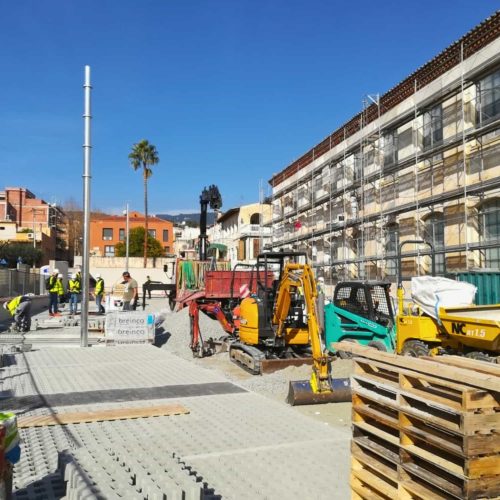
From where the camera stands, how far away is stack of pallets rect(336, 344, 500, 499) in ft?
10.7

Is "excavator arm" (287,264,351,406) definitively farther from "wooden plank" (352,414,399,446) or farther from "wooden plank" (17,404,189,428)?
"wooden plank" (352,414,399,446)

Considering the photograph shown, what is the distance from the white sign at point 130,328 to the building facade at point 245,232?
29.1 metres

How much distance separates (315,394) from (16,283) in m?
21.2

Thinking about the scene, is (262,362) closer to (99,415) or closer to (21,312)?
(99,415)

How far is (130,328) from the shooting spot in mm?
16484

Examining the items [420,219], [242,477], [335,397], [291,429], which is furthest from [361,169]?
[242,477]

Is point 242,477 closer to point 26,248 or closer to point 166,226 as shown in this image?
point 26,248

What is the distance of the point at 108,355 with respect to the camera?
1419cm

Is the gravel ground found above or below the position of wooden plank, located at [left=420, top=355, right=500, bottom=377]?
below

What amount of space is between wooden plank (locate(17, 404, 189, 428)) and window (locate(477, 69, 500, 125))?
586 inches

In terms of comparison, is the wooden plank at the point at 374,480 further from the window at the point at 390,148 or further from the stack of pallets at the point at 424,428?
the window at the point at 390,148

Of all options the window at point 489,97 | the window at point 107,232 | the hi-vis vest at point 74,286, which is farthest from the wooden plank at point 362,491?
the window at point 107,232

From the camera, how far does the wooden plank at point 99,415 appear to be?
7.45 metres

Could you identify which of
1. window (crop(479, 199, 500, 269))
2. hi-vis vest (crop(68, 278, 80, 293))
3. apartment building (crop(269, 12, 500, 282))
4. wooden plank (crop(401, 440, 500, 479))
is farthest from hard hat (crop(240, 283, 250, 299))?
wooden plank (crop(401, 440, 500, 479))
